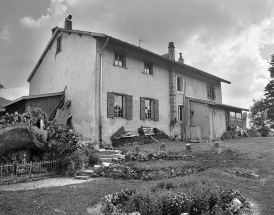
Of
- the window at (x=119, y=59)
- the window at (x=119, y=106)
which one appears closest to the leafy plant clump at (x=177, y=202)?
the window at (x=119, y=106)

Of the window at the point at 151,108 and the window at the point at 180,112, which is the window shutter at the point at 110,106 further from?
the window at the point at 180,112

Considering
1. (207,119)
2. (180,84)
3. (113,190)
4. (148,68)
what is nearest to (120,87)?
(148,68)

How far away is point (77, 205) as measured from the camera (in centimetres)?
598

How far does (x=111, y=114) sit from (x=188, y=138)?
8.20 metres

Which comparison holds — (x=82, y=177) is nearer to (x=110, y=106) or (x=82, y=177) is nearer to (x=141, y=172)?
(x=141, y=172)

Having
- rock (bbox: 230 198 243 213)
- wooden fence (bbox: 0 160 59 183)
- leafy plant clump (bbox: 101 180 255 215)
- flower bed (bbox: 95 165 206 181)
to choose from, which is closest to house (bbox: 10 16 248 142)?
wooden fence (bbox: 0 160 59 183)

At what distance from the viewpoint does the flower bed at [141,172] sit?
9.14 meters

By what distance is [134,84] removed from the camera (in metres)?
17.7

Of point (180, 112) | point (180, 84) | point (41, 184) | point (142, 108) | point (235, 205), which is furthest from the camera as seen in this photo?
point (180, 84)

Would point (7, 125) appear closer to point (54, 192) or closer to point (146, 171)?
point (54, 192)

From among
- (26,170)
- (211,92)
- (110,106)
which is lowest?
(26,170)

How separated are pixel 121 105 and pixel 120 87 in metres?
1.17

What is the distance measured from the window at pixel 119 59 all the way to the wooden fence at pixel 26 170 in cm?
872

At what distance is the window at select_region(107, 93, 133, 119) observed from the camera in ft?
52.4
